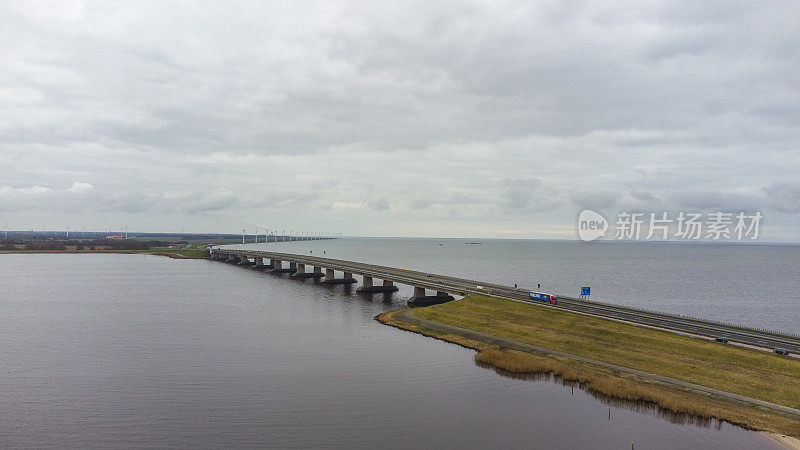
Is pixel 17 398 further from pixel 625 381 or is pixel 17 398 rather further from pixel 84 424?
pixel 625 381

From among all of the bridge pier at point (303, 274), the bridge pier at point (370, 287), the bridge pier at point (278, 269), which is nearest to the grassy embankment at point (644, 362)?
the bridge pier at point (370, 287)

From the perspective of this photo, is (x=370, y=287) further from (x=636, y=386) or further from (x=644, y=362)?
(x=636, y=386)

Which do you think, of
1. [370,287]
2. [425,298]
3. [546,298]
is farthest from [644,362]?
[370,287]

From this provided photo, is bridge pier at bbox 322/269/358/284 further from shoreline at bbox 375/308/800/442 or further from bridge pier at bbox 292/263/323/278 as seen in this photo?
shoreline at bbox 375/308/800/442

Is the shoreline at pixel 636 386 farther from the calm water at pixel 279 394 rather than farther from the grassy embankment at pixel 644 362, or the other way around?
the calm water at pixel 279 394

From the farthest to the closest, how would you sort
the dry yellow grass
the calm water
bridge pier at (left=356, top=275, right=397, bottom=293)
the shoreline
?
bridge pier at (left=356, top=275, right=397, bottom=293) → the dry yellow grass → the shoreline → the calm water

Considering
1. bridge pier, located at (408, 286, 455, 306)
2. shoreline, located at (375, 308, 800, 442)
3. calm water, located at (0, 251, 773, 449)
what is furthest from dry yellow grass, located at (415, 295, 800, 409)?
bridge pier, located at (408, 286, 455, 306)

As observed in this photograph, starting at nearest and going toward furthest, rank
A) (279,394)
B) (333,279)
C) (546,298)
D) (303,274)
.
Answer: (279,394), (546,298), (333,279), (303,274)
